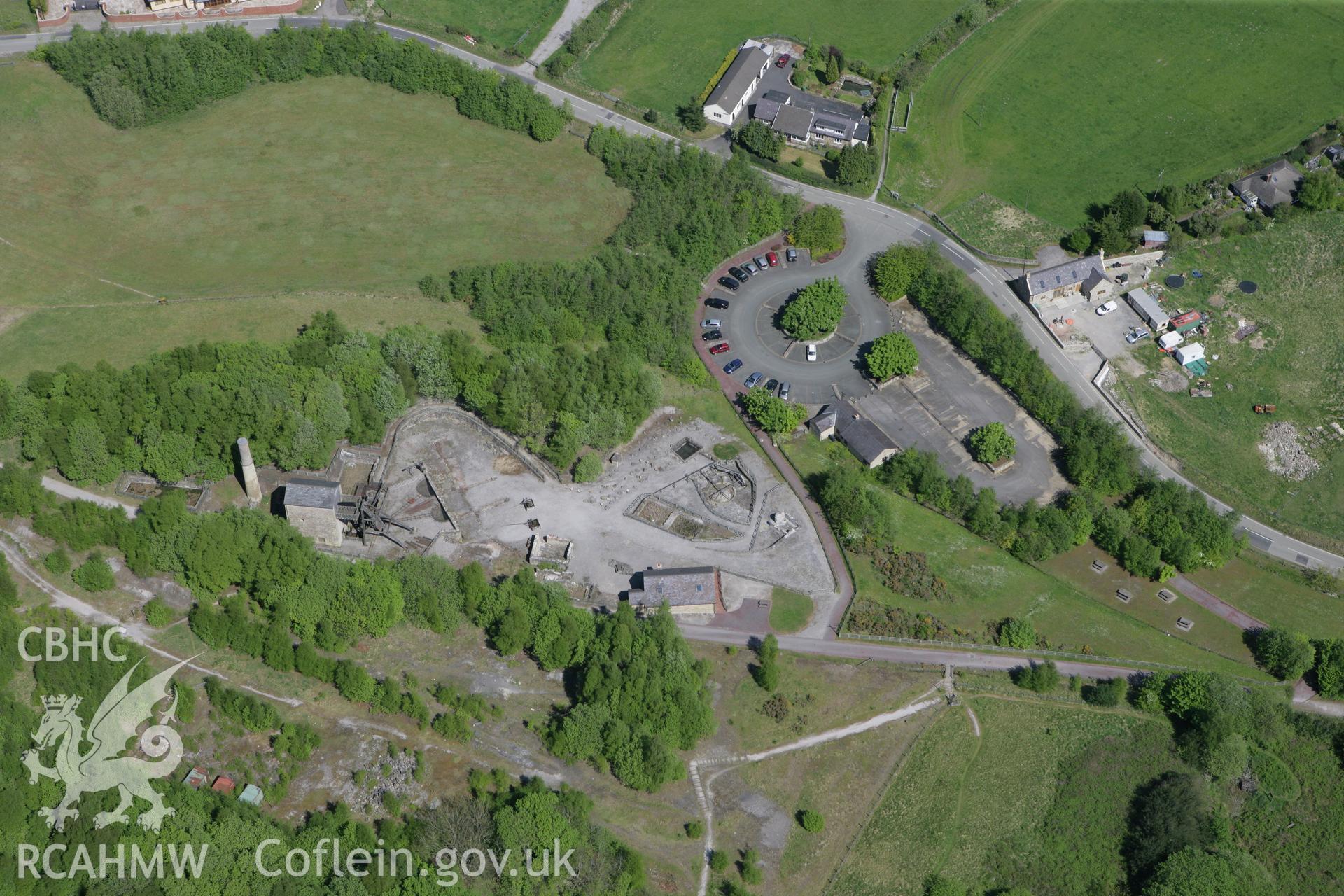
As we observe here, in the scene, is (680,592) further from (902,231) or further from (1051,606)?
(902,231)

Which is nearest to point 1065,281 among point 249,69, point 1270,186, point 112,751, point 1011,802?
point 1270,186

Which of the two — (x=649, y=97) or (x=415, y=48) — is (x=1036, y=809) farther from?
(x=415, y=48)

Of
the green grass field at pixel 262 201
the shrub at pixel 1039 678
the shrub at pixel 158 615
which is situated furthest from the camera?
the green grass field at pixel 262 201

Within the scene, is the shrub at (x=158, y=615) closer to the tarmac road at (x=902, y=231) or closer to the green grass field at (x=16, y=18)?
the tarmac road at (x=902, y=231)

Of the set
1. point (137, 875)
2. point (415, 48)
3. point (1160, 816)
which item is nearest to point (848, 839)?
point (1160, 816)

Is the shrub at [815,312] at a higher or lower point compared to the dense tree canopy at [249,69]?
lower

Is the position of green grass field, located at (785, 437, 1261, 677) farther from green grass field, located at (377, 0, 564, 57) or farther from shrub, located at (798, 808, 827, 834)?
green grass field, located at (377, 0, 564, 57)

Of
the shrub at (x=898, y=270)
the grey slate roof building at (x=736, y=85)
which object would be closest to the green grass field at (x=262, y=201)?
the grey slate roof building at (x=736, y=85)
